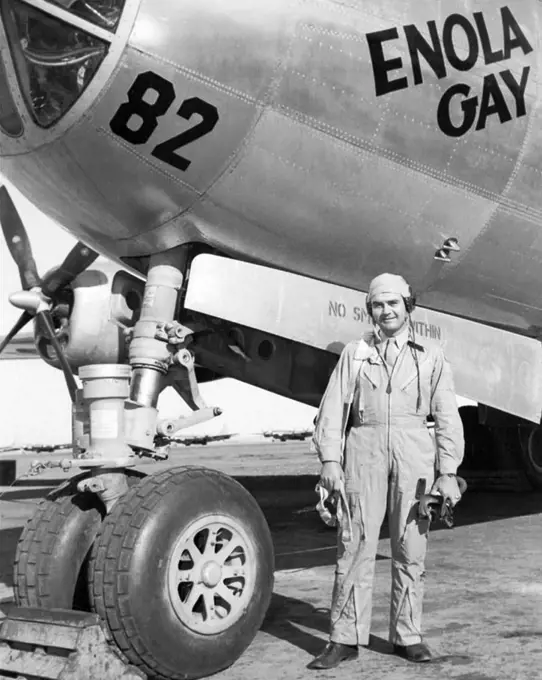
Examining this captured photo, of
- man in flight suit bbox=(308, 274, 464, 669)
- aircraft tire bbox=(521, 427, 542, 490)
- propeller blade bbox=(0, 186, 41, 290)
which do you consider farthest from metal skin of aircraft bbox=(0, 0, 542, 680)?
aircraft tire bbox=(521, 427, 542, 490)

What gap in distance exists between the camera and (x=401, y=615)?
4828 mm

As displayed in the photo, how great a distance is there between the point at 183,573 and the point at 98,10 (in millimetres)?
3214

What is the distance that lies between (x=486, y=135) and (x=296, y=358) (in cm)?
238

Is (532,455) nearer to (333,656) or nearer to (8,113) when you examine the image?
(333,656)

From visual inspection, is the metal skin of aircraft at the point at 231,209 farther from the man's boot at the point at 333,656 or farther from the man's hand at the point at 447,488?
the man's hand at the point at 447,488

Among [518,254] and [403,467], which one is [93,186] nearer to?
[403,467]

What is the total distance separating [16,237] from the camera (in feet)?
29.1

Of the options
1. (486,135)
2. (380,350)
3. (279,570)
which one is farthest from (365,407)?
(279,570)

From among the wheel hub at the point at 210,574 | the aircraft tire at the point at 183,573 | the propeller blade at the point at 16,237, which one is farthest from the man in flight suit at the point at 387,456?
the propeller blade at the point at 16,237

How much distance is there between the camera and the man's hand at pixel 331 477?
4.75 metres

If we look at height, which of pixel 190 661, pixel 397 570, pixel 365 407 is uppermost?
pixel 365 407

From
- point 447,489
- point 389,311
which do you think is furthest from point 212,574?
point 389,311

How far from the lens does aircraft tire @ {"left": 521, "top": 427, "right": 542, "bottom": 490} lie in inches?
486

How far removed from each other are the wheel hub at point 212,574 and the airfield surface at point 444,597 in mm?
307
